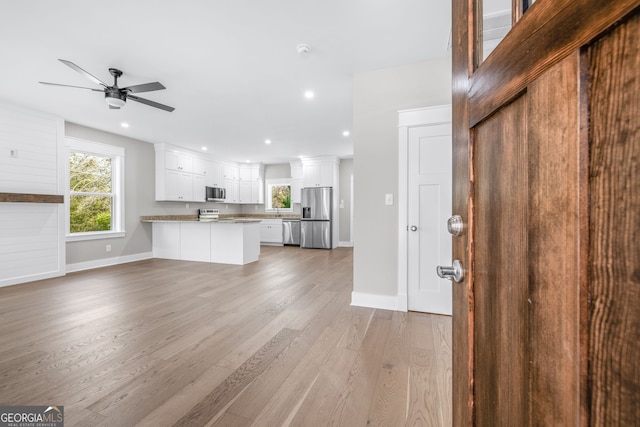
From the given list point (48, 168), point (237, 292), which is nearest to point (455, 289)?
point (237, 292)

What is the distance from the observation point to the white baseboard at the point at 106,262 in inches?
179

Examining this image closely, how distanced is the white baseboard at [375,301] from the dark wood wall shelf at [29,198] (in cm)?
460

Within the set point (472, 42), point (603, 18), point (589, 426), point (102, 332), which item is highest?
point (472, 42)

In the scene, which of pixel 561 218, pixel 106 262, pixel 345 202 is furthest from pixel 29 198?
pixel 345 202

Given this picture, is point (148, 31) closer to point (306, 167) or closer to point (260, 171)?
point (306, 167)

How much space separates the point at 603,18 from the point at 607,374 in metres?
0.39

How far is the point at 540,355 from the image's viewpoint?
1.32ft

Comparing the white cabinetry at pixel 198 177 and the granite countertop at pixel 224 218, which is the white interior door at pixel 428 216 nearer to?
the granite countertop at pixel 224 218

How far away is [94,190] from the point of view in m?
4.92

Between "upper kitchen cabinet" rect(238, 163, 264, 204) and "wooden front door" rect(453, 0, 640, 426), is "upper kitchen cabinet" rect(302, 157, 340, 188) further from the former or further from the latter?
"wooden front door" rect(453, 0, 640, 426)

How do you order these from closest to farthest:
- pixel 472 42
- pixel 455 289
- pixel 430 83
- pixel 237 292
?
1. pixel 472 42
2. pixel 455 289
3. pixel 430 83
4. pixel 237 292

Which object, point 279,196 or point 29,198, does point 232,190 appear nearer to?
point 279,196

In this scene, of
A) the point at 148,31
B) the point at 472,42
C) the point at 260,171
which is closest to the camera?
the point at 472,42

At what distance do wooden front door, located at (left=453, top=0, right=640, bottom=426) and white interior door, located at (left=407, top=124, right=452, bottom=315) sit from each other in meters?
2.06
